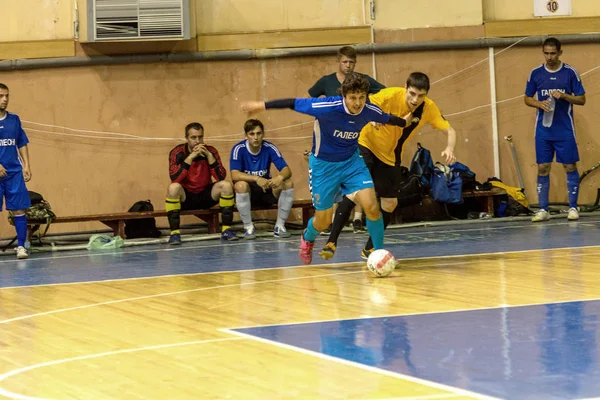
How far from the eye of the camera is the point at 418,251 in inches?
406

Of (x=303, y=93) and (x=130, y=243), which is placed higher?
(x=303, y=93)

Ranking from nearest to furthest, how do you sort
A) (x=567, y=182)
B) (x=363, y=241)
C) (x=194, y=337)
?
(x=194, y=337)
(x=363, y=241)
(x=567, y=182)

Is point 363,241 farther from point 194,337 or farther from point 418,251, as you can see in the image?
point 194,337

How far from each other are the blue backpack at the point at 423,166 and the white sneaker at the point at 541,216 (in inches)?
54.7

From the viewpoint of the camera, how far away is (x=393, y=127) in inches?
→ 365

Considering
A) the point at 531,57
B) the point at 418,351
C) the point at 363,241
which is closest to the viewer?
the point at 418,351

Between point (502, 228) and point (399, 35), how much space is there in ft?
10.6

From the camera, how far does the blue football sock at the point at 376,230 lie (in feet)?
29.3

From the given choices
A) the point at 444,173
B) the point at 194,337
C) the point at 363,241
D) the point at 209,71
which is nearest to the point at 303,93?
the point at 209,71

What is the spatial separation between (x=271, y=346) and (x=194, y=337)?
580mm

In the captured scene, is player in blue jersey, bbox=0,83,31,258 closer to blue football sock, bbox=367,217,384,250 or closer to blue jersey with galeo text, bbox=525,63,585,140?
blue football sock, bbox=367,217,384,250

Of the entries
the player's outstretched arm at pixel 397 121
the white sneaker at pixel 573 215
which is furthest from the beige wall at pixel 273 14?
the player's outstretched arm at pixel 397 121

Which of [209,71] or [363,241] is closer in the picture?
[363,241]

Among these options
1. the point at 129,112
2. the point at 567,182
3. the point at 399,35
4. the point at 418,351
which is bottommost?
the point at 418,351
